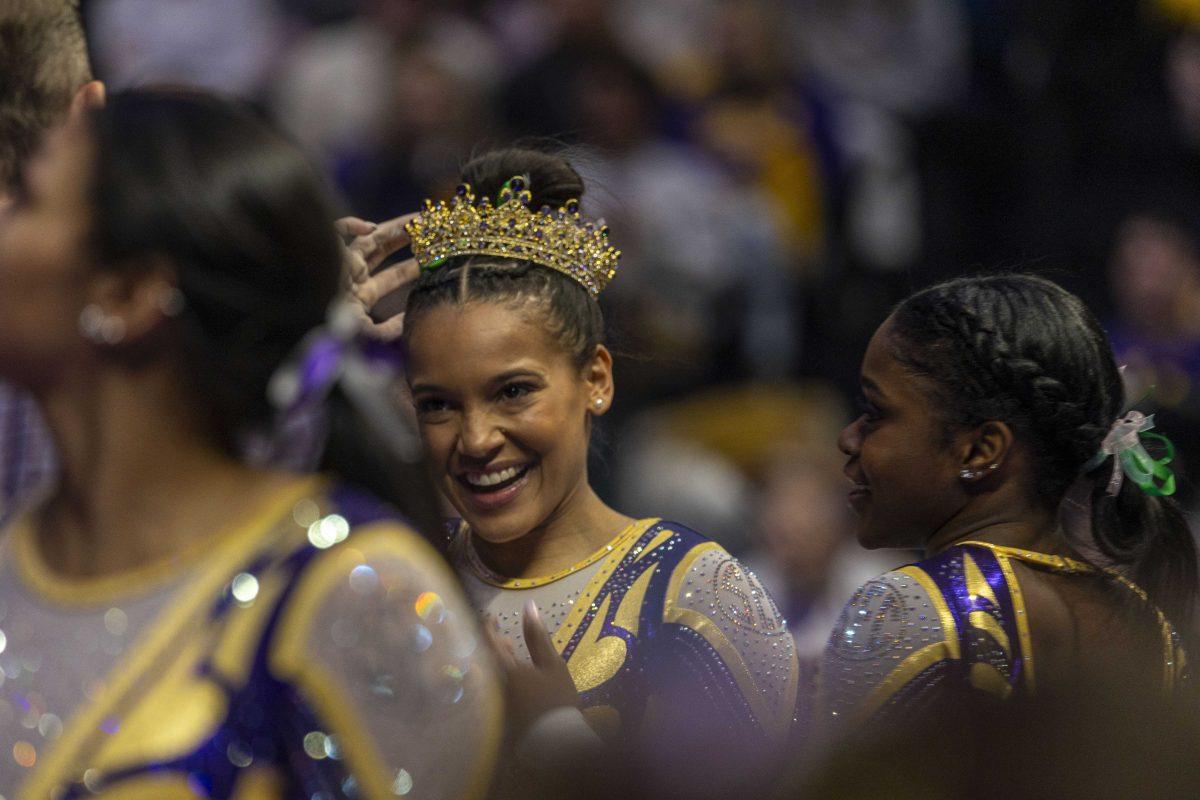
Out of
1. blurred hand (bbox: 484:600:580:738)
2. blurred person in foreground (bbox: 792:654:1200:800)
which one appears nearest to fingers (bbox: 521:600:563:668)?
blurred hand (bbox: 484:600:580:738)

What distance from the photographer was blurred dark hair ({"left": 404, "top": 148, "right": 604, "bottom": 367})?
2.83m

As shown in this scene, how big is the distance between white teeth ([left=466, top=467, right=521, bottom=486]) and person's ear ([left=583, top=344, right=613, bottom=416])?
24 cm

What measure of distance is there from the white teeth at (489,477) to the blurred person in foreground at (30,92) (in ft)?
2.45

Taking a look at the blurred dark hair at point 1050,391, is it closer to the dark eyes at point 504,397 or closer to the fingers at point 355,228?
the dark eyes at point 504,397

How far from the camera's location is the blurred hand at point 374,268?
2840 mm

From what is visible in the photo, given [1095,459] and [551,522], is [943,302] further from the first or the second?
[551,522]

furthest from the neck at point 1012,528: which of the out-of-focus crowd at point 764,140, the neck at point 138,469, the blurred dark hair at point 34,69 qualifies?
the out-of-focus crowd at point 764,140

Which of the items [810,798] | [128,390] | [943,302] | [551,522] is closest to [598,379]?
[551,522]

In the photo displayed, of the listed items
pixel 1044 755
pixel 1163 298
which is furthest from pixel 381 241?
pixel 1163 298

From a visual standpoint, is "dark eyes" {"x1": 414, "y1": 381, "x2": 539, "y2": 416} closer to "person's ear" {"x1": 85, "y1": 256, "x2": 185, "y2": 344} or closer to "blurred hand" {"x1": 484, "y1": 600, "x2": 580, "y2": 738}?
"blurred hand" {"x1": 484, "y1": 600, "x2": 580, "y2": 738}

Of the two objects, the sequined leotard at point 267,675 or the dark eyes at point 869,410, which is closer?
the sequined leotard at point 267,675

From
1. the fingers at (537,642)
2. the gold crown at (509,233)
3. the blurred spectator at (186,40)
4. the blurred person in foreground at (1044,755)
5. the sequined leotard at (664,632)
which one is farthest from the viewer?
→ the blurred spectator at (186,40)

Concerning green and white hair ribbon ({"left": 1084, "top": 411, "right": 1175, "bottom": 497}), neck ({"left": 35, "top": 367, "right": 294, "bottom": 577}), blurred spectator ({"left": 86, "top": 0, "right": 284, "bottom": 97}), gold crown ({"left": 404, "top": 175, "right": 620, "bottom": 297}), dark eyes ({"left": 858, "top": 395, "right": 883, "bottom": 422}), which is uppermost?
neck ({"left": 35, "top": 367, "right": 294, "bottom": 577})

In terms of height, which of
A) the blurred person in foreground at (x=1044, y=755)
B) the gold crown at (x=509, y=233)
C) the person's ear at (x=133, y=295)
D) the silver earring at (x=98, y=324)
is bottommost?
the gold crown at (x=509, y=233)
